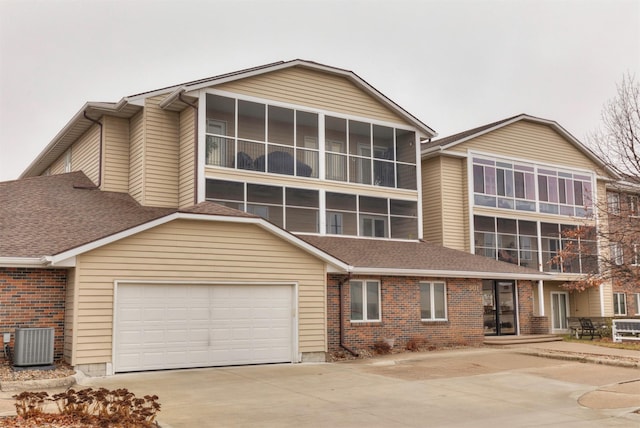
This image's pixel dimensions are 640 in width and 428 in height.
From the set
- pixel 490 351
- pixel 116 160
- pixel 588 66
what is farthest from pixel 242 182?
pixel 588 66

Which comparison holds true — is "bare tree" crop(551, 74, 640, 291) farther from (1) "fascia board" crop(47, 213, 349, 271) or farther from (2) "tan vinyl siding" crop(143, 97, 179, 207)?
(2) "tan vinyl siding" crop(143, 97, 179, 207)

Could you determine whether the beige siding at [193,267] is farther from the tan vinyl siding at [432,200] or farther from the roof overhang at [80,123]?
the tan vinyl siding at [432,200]

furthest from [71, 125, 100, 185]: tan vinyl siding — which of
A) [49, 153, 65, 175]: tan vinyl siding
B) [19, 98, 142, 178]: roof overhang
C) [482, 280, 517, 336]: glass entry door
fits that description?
[482, 280, 517, 336]: glass entry door

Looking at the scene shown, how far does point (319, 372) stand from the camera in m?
15.6

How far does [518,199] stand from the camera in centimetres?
2956

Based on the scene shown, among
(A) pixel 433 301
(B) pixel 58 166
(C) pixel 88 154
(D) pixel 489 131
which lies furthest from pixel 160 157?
(D) pixel 489 131

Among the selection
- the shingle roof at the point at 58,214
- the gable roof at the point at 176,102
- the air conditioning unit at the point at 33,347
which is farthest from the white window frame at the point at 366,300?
the air conditioning unit at the point at 33,347

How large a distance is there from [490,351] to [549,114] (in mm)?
14929

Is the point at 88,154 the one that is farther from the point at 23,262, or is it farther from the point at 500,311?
the point at 500,311

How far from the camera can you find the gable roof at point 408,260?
2009 centimetres

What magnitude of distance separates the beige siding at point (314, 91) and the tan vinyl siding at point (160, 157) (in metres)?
2.33

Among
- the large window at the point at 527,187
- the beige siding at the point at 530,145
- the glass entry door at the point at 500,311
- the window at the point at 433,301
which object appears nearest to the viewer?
the window at the point at 433,301

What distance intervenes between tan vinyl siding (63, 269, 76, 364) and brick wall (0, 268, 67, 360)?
11cm

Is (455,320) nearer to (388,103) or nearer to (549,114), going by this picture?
(388,103)
